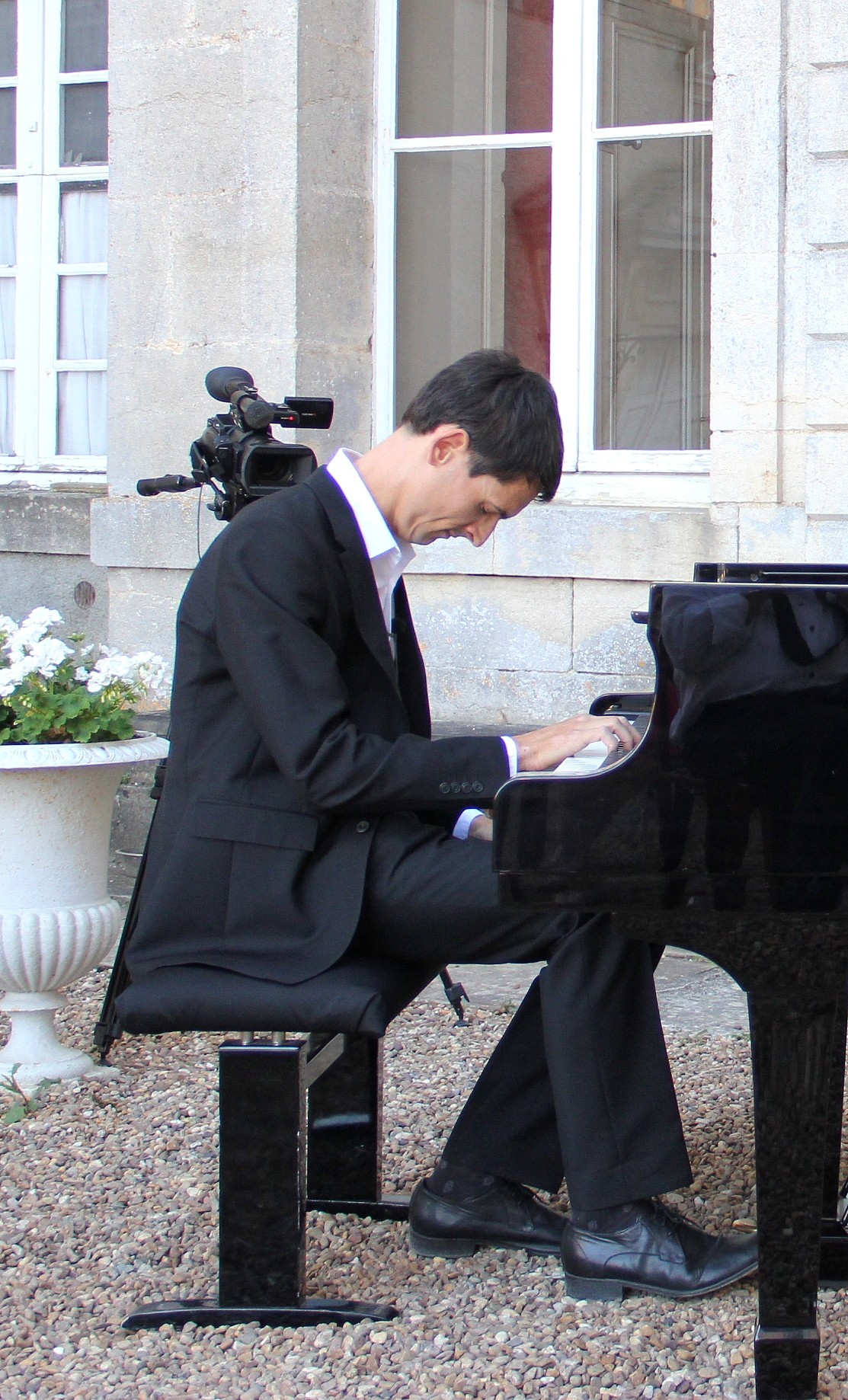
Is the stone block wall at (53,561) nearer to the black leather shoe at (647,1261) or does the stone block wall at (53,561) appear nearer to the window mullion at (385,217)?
the window mullion at (385,217)

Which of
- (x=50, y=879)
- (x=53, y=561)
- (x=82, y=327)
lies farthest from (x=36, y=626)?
(x=82, y=327)

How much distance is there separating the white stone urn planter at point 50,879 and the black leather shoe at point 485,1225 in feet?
3.93

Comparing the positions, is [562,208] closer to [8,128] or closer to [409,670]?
[8,128]

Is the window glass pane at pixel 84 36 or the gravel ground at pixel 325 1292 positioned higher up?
the window glass pane at pixel 84 36

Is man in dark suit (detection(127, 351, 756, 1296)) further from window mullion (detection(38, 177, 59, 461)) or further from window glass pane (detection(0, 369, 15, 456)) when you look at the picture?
window glass pane (detection(0, 369, 15, 456))

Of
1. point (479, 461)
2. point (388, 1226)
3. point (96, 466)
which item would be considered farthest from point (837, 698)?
point (96, 466)

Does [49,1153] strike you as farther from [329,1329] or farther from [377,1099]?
[329,1329]

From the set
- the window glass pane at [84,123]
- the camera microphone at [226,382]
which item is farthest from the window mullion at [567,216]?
the window glass pane at [84,123]

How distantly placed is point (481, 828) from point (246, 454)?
108 centimetres

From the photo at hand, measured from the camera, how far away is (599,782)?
2150mm

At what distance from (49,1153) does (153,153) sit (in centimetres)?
341

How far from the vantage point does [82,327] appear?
6.61m

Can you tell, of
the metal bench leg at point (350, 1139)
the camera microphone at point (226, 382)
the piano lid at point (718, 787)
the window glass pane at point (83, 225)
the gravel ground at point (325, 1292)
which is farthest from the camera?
the window glass pane at point (83, 225)

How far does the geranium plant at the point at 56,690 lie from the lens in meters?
3.61
